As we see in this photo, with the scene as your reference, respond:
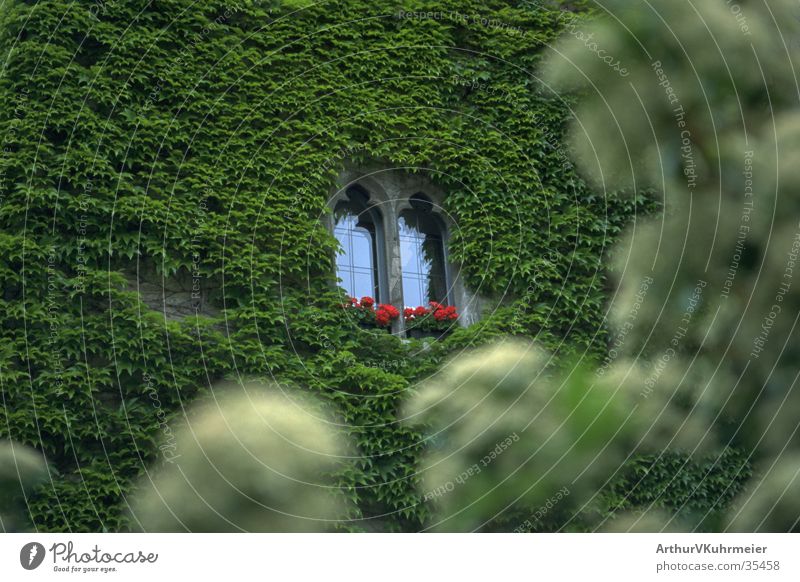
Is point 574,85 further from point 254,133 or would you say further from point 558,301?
point 254,133

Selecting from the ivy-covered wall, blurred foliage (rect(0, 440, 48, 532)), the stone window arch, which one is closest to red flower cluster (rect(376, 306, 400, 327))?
the stone window arch

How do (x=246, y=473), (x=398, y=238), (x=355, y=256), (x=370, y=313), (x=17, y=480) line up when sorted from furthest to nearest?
1. (x=398, y=238)
2. (x=355, y=256)
3. (x=370, y=313)
4. (x=246, y=473)
5. (x=17, y=480)

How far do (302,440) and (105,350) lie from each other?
210cm

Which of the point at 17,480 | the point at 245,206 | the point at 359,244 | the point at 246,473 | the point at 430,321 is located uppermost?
the point at 245,206

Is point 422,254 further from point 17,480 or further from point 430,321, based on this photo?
point 17,480

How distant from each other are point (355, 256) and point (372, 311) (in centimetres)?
81

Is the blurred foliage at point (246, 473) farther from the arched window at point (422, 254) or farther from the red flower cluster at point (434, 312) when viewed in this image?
→ the arched window at point (422, 254)

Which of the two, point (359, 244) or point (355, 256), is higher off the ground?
point (359, 244)

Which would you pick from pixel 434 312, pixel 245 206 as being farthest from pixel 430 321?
pixel 245 206

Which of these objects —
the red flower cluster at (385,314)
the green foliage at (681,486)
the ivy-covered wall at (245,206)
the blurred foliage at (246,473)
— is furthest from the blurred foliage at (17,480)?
the green foliage at (681,486)

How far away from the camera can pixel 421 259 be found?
1045 centimetres

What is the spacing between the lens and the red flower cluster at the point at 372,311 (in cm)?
966

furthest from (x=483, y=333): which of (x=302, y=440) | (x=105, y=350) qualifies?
(x=105, y=350)

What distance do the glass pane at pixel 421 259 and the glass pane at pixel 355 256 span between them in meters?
0.39
